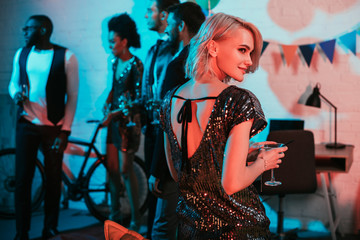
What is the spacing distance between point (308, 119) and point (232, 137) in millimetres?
2753

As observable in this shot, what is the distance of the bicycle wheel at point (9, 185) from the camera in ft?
14.5

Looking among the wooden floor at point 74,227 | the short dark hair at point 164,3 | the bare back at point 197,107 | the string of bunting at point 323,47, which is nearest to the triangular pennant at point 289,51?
the string of bunting at point 323,47

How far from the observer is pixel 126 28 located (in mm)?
4215

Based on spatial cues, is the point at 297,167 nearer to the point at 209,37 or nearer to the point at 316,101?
the point at 316,101

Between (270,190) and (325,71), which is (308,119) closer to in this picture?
(325,71)

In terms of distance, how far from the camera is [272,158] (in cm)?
149

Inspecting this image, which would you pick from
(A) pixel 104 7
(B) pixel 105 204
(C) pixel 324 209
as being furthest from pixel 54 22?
(C) pixel 324 209

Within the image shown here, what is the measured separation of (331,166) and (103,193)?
7.84ft

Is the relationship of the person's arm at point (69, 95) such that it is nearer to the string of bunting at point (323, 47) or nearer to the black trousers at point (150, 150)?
the black trousers at point (150, 150)

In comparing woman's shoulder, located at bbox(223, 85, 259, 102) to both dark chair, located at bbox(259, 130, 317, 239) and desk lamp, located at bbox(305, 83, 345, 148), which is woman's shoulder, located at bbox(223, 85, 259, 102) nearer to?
dark chair, located at bbox(259, 130, 317, 239)

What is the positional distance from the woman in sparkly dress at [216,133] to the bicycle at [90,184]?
2.64 metres

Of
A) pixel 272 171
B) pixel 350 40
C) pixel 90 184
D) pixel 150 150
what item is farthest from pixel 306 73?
pixel 90 184

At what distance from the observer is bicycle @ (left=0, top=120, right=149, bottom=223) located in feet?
13.9

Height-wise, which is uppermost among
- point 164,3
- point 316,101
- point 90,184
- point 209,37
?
point 164,3
